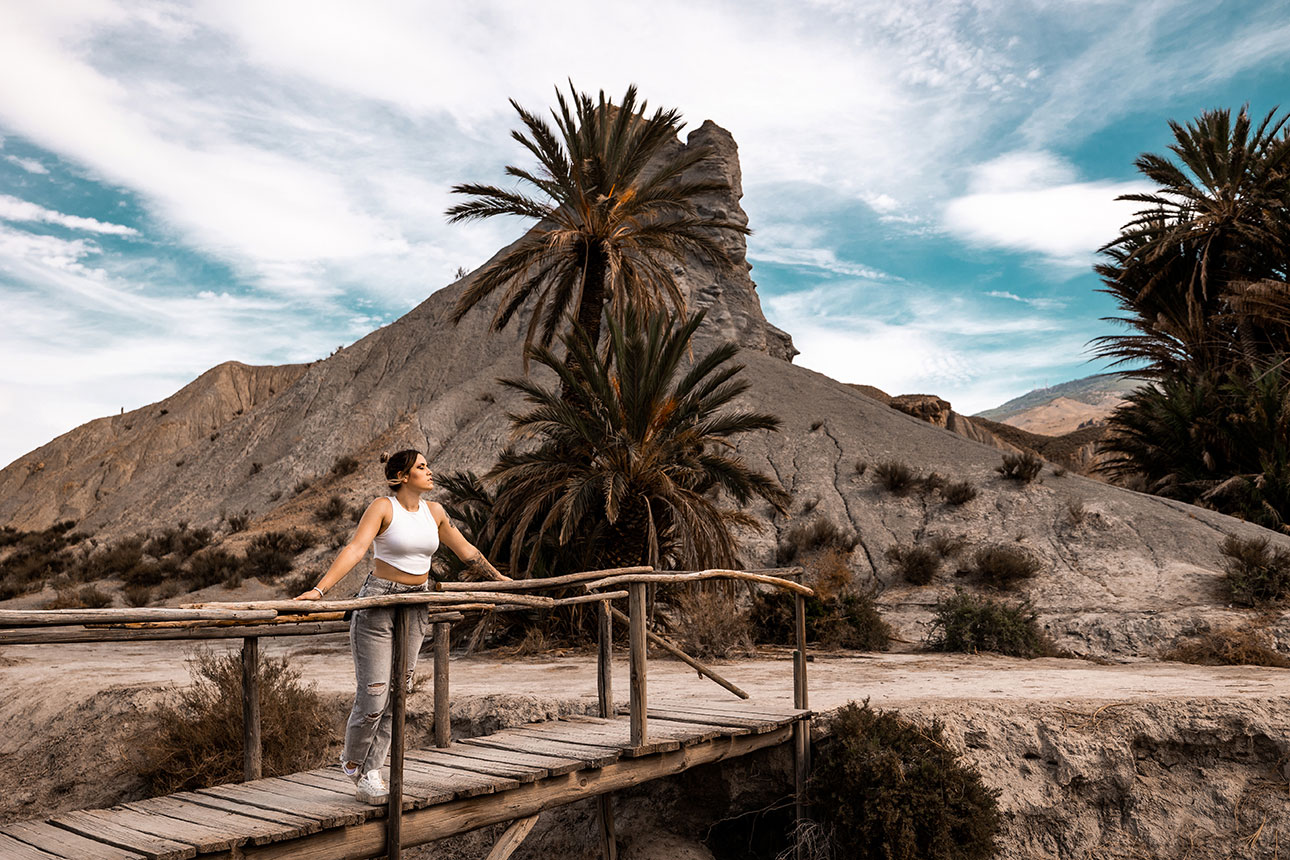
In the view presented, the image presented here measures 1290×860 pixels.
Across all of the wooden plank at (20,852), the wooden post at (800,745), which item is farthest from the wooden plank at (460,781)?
the wooden post at (800,745)

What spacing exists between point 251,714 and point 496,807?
196 cm

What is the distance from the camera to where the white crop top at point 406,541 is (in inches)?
196

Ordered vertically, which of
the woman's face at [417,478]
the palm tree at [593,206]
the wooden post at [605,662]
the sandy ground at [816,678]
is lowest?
the sandy ground at [816,678]

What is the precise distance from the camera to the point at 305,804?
5086 mm

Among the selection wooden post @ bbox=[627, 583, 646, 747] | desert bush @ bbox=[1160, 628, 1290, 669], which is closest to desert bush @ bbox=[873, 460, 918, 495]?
desert bush @ bbox=[1160, 628, 1290, 669]

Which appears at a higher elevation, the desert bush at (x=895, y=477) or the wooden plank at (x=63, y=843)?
the desert bush at (x=895, y=477)

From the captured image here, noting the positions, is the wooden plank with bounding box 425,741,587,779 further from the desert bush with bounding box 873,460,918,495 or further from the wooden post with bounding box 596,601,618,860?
the desert bush with bounding box 873,460,918,495

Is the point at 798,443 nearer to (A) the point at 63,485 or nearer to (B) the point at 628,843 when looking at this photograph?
(B) the point at 628,843

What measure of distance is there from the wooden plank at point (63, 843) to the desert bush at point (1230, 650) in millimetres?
13042

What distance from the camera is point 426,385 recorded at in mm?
37312

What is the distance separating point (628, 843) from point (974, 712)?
3.27 metres

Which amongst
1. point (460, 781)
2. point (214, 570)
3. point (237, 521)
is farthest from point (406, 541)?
point (237, 521)

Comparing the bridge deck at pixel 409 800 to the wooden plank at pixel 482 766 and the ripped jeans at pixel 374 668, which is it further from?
the ripped jeans at pixel 374 668

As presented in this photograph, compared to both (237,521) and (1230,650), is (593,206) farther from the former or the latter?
(237,521)
